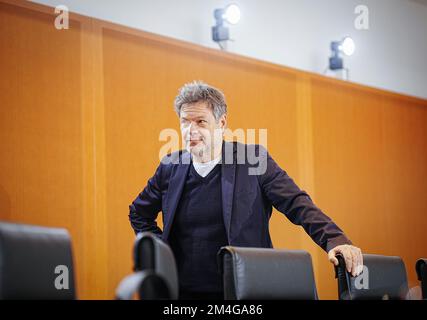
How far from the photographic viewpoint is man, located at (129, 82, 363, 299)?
10.9 feet

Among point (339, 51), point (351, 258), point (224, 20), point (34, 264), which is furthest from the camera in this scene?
point (339, 51)

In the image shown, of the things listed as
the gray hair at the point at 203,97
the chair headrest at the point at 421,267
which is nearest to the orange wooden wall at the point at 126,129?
the gray hair at the point at 203,97

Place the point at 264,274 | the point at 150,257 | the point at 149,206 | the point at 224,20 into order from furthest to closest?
the point at 224,20 < the point at 149,206 < the point at 264,274 < the point at 150,257

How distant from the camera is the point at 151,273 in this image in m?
2.00

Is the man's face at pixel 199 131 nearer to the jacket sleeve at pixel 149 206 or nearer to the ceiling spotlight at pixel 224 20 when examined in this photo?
the jacket sleeve at pixel 149 206

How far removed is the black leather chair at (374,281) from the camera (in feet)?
9.97

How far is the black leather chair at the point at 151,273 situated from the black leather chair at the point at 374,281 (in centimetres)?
102

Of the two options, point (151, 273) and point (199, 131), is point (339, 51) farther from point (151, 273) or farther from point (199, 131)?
point (151, 273)

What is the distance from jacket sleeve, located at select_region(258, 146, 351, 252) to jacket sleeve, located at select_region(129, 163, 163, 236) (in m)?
0.51

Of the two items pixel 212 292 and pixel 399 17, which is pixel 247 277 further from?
pixel 399 17

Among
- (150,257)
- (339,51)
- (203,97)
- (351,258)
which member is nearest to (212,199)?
(203,97)

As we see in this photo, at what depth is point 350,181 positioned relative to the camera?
6.77m

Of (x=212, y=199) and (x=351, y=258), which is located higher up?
(x=212, y=199)

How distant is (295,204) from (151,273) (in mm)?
1586
